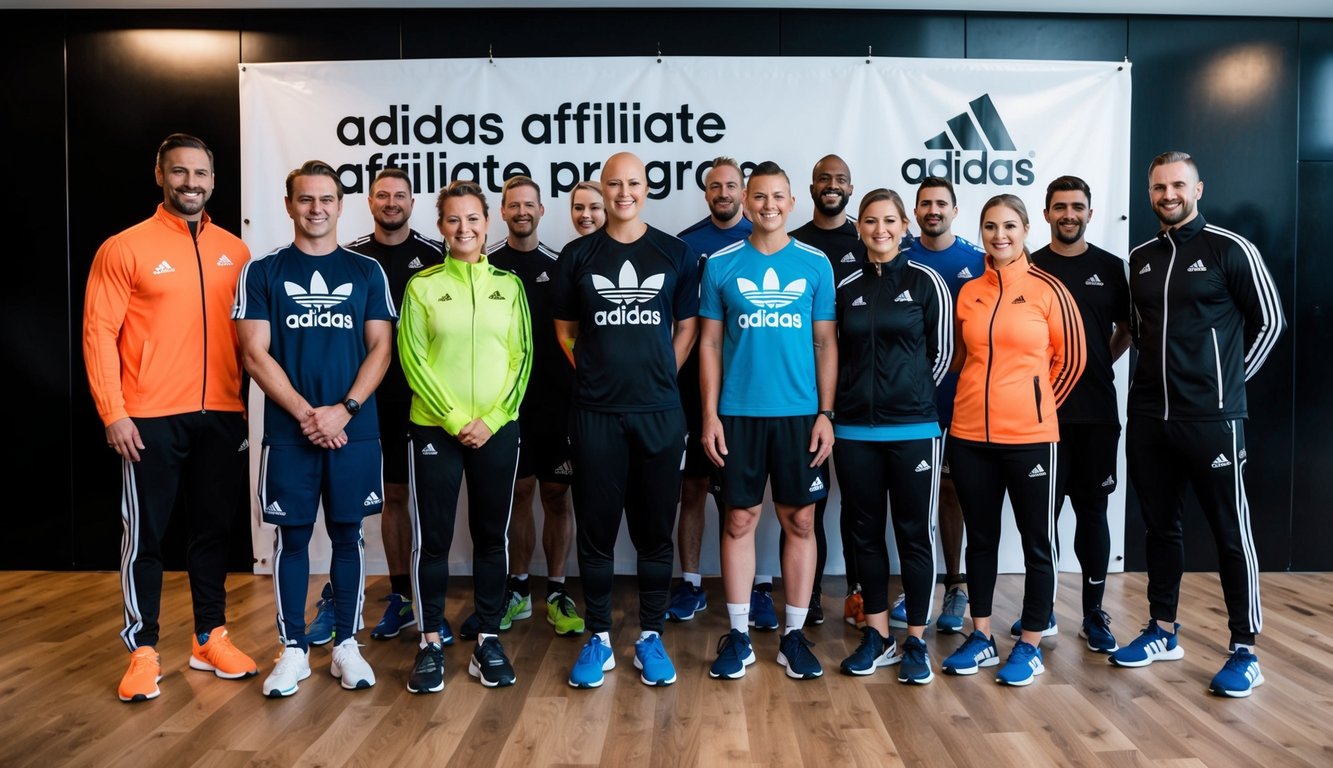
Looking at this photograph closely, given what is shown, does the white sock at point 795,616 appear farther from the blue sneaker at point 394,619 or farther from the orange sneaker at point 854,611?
the blue sneaker at point 394,619

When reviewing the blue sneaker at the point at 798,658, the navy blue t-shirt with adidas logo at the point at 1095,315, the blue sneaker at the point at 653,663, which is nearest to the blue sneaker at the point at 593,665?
the blue sneaker at the point at 653,663

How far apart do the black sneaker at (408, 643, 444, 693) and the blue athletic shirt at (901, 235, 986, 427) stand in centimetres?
213

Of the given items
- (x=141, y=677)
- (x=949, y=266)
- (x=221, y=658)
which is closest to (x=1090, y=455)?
(x=949, y=266)

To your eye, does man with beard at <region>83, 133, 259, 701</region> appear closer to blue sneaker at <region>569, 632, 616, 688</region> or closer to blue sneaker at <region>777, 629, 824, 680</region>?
blue sneaker at <region>569, 632, 616, 688</region>

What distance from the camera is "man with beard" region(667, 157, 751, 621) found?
3713mm

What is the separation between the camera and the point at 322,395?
2.90m

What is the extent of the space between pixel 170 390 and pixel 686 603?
208 cm

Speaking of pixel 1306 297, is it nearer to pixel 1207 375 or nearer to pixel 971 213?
pixel 971 213

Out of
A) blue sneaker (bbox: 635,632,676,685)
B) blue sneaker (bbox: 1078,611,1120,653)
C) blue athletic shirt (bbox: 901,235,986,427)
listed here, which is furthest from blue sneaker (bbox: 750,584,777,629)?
blue sneaker (bbox: 1078,611,1120,653)

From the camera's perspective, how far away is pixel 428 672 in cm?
291

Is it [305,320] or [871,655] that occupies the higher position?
[305,320]

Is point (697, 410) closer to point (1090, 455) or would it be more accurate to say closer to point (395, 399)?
point (395, 399)

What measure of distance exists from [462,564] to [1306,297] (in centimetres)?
439

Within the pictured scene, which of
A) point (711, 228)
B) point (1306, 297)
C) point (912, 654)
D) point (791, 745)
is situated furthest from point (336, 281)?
point (1306, 297)
